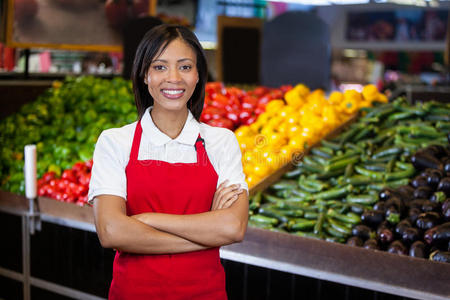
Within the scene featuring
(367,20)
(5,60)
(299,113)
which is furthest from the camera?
(367,20)

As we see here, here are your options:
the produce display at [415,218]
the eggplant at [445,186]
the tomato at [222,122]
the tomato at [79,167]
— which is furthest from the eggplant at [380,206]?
the tomato at [79,167]

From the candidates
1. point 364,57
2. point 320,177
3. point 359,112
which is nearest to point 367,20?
point 364,57

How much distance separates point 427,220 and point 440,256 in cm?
34

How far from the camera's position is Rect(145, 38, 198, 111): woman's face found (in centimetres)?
159

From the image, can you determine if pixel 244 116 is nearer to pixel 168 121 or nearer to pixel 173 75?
pixel 168 121

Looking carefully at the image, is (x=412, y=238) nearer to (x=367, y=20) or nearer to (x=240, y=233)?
(x=240, y=233)

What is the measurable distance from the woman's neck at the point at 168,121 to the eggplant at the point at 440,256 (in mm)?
1461

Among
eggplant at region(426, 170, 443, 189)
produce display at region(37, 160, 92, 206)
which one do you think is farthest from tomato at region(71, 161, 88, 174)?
eggplant at region(426, 170, 443, 189)

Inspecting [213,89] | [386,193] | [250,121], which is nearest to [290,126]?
[250,121]

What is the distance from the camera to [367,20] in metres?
15.0

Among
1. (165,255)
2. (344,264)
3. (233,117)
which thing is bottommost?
(344,264)

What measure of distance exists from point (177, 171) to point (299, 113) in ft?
9.17

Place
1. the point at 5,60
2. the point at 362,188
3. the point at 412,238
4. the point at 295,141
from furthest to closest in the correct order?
the point at 5,60
the point at 295,141
the point at 362,188
the point at 412,238

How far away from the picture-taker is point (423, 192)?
10.2 ft
